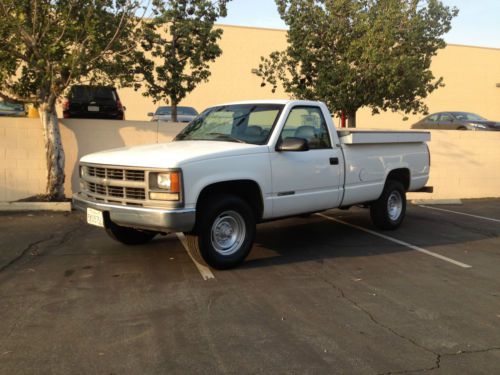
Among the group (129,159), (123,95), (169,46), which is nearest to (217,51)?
(169,46)

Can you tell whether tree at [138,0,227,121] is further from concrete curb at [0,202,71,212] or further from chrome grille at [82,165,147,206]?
chrome grille at [82,165,147,206]

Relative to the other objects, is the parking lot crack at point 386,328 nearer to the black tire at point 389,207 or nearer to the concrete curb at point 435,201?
the black tire at point 389,207

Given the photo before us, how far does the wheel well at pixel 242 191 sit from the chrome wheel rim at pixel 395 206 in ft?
10.4

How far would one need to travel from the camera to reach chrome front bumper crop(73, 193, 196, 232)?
4.73 meters

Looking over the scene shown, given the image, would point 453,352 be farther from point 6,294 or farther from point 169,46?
point 169,46

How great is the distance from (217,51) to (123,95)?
620 inches

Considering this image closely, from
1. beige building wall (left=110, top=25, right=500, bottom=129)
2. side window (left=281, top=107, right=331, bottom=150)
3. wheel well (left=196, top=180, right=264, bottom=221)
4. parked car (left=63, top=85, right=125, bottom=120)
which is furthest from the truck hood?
beige building wall (left=110, top=25, right=500, bottom=129)

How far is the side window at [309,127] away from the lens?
6.06 m

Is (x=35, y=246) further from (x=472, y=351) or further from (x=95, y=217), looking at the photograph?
(x=472, y=351)

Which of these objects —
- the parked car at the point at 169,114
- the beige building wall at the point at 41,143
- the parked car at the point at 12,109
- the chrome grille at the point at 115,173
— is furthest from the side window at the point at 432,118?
the chrome grille at the point at 115,173

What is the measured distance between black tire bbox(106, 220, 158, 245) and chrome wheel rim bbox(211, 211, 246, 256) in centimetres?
119

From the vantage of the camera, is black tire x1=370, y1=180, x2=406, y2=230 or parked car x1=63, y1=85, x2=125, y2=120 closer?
black tire x1=370, y1=180, x2=406, y2=230

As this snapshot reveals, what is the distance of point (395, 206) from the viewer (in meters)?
8.08

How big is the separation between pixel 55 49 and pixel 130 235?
397cm
